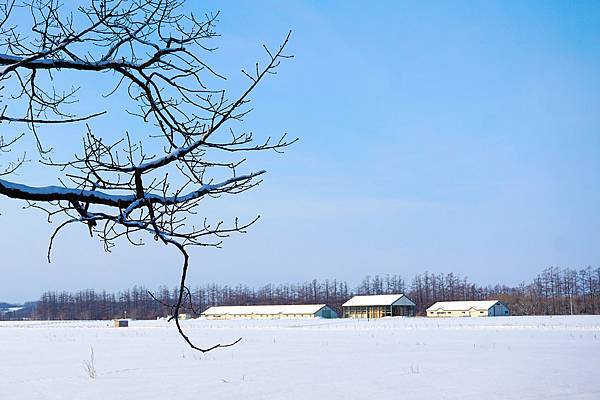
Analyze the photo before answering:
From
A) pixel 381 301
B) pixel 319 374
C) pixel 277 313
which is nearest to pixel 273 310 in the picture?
pixel 277 313

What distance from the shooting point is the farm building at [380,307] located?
8988 cm

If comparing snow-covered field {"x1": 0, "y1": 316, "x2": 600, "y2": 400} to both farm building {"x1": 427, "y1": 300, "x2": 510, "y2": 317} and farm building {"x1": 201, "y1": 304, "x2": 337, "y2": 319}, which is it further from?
farm building {"x1": 201, "y1": 304, "x2": 337, "y2": 319}

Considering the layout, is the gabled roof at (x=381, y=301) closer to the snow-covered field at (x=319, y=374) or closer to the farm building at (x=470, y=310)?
the farm building at (x=470, y=310)

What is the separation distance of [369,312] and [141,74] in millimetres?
90251

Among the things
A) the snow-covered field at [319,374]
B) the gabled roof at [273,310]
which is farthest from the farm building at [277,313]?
the snow-covered field at [319,374]

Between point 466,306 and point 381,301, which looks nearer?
point 466,306

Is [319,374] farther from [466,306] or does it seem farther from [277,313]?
[277,313]

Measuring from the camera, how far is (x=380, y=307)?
298ft

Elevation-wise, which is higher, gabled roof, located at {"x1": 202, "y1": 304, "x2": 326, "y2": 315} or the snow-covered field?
the snow-covered field

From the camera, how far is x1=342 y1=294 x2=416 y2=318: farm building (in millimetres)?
89875

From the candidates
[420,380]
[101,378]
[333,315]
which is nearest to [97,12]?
[420,380]

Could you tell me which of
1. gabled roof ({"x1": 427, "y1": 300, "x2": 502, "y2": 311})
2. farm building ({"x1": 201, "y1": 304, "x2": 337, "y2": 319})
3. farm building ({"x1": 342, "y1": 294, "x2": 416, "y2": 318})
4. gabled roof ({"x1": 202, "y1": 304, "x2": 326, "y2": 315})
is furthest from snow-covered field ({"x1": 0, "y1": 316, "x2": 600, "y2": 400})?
gabled roof ({"x1": 202, "y1": 304, "x2": 326, "y2": 315})

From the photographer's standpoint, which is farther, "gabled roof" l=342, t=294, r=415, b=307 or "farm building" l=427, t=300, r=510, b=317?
"gabled roof" l=342, t=294, r=415, b=307

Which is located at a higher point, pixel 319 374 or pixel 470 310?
pixel 319 374
